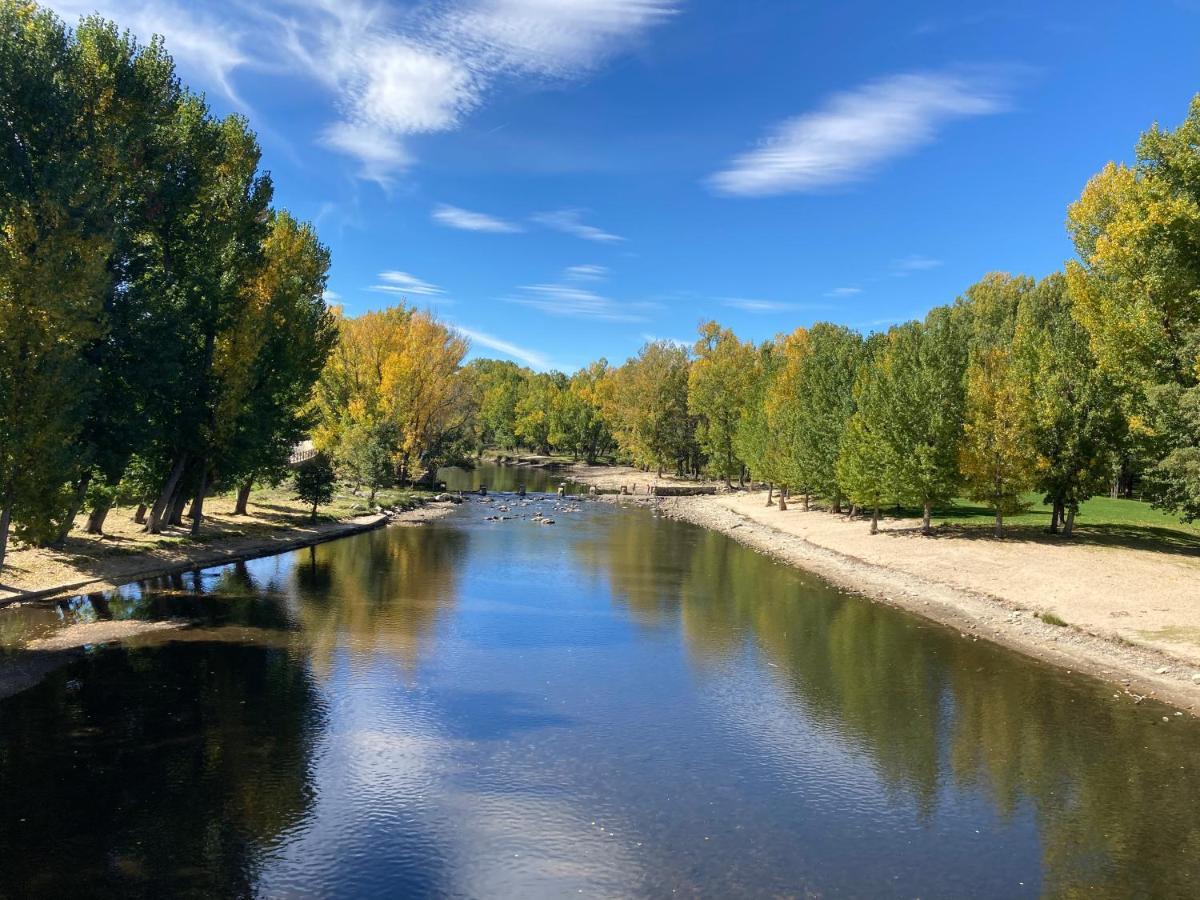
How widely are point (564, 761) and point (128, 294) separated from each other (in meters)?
28.0

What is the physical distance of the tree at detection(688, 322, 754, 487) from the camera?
9910cm

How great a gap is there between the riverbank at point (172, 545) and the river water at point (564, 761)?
8.04ft

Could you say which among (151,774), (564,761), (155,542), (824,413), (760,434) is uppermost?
(824,413)

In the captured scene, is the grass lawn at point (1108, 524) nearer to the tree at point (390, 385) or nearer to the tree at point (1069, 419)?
the tree at point (1069, 419)

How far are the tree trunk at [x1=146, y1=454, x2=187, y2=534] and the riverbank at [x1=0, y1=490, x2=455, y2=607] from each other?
2.03 ft

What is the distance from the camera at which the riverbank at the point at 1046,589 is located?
1074 inches

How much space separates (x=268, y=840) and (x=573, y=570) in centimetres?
3177

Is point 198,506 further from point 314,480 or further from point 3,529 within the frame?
point 3,529

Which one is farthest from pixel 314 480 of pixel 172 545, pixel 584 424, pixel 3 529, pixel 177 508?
pixel 584 424

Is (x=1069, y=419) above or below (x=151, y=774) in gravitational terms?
above

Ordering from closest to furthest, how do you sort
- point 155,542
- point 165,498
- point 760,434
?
point 155,542, point 165,498, point 760,434

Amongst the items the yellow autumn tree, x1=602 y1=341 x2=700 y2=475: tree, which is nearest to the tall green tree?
the yellow autumn tree

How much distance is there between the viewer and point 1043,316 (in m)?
75.8

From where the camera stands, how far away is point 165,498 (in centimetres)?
4297
